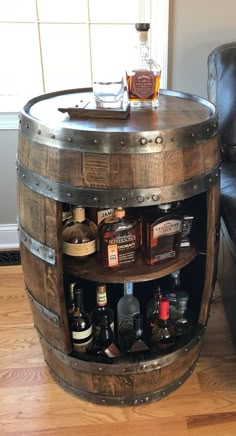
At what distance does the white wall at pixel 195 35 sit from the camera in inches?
63.0

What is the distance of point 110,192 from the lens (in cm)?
96

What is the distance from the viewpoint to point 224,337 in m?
1.52

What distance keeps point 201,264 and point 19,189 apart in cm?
61

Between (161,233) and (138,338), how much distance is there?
35cm

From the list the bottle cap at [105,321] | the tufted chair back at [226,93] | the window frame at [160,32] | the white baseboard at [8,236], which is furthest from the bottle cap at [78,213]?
the white baseboard at [8,236]

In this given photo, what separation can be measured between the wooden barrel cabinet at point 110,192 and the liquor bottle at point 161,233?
27mm

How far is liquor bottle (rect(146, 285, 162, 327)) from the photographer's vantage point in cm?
130

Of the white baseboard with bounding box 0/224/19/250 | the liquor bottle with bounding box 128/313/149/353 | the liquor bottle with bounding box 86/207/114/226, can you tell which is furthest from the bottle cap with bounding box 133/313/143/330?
the white baseboard with bounding box 0/224/19/250

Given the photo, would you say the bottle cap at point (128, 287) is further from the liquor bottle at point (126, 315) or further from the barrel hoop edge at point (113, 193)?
the barrel hoop edge at point (113, 193)

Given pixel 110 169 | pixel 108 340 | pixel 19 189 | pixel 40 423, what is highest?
pixel 110 169

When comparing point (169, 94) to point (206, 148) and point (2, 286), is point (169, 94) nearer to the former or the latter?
point (206, 148)

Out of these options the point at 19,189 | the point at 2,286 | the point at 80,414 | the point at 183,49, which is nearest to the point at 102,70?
the point at 183,49

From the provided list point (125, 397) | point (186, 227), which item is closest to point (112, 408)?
point (125, 397)

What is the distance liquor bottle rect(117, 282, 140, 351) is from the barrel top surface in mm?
490
